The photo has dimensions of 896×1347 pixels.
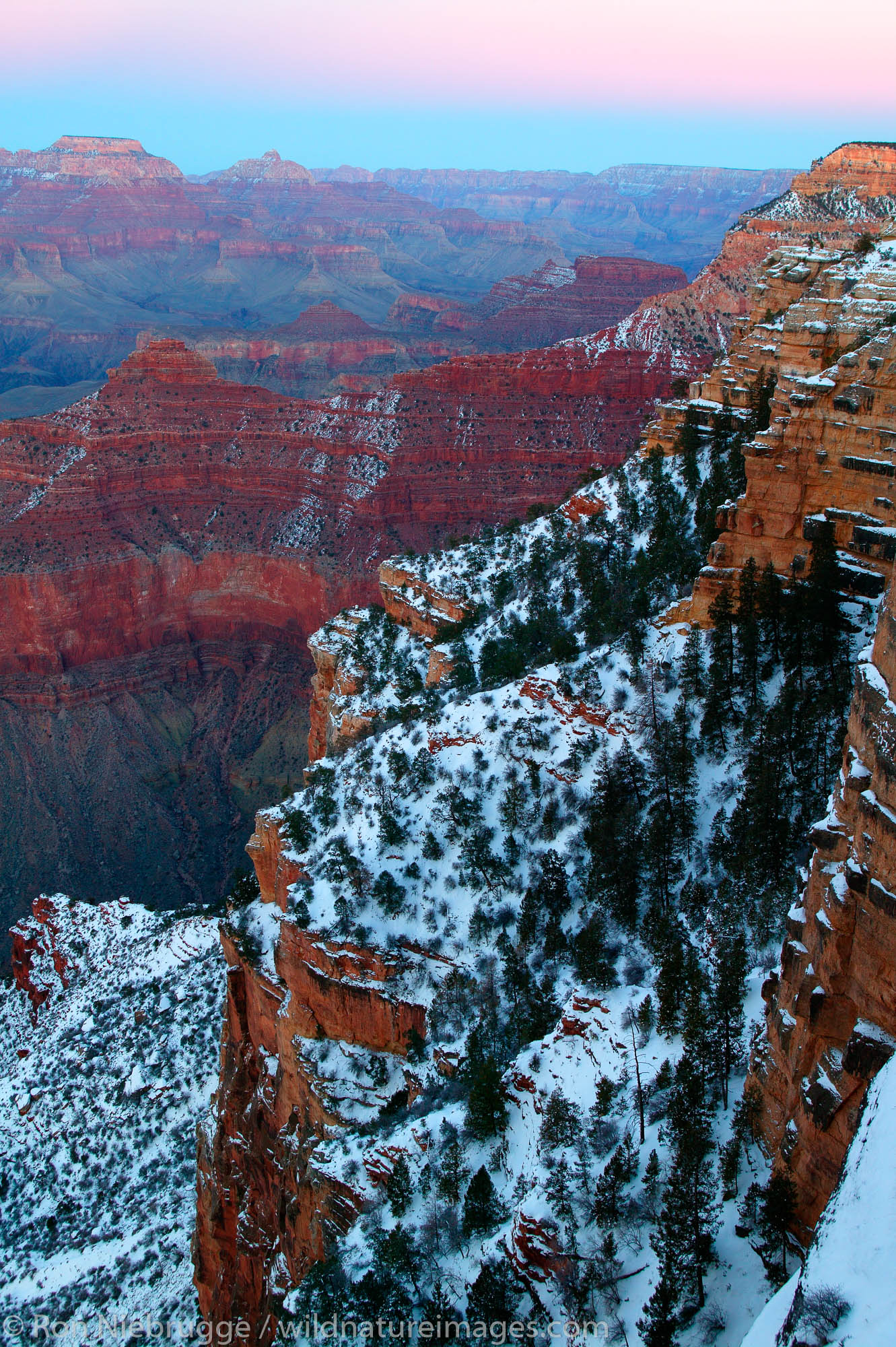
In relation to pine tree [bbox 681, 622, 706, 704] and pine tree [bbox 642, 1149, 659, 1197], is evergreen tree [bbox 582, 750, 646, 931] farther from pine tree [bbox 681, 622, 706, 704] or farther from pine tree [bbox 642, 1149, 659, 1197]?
pine tree [bbox 642, 1149, 659, 1197]

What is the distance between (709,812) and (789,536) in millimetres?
7093

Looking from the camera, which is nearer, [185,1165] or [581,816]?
[581,816]

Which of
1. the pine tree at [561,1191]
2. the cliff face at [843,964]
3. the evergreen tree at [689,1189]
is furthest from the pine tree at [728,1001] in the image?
the pine tree at [561,1191]

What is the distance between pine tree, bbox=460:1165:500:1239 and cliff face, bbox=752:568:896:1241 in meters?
6.04

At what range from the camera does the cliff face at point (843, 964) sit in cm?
1017

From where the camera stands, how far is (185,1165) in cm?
2948

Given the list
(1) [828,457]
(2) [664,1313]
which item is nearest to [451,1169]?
(2) [664,1313]

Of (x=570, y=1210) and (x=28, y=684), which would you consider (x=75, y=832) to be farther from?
(x=570, y=1210)

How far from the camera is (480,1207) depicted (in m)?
16.1

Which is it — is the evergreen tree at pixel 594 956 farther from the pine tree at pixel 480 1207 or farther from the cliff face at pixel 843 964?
the cliff face at pixel 843 964

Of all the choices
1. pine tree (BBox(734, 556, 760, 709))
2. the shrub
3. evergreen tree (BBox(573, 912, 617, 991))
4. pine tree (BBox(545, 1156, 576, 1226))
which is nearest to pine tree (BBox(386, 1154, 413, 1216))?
pine tree (BBox(545, 1156, 576, 1226))

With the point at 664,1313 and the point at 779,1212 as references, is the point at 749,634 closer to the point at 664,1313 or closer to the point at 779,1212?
the point at 779,1212

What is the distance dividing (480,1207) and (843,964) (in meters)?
8.78

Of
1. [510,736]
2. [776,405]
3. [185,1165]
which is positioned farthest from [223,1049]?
[776,405]
